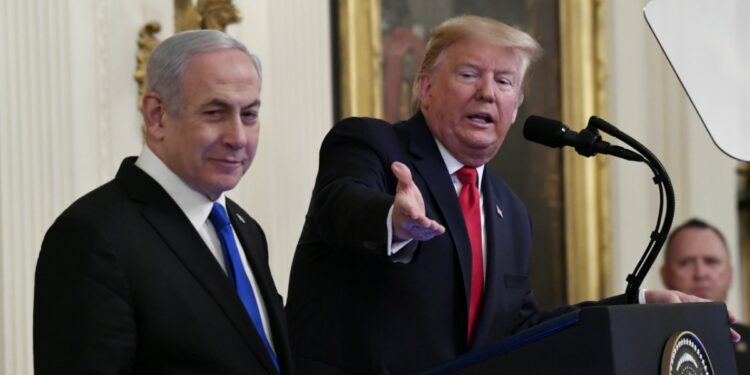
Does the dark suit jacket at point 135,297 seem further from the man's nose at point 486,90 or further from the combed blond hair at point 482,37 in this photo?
the combed blond hair at point 482,37

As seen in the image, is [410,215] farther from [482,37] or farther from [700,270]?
[700,270]

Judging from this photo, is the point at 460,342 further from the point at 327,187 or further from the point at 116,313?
the point at 116,313

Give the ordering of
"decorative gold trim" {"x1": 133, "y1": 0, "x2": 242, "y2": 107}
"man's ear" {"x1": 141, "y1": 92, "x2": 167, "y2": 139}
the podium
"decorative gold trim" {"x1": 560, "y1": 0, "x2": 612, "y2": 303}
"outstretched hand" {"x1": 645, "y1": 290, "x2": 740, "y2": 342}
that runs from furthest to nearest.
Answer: "decorative gold trim" {"x1": 560, "y1": 0, "x2": 612, "y2": 303}, "decorative gold trim" {"x1": 133, "y1": 0, "x2": 242, "y2": 107}, "outstretched hand" {"x1": 645, "y1": 290, "x2": 740, "y2": 342}, "man's ear" {"x1": 141, "y1": 92, "x2": 167, "y2": 139}, the podium

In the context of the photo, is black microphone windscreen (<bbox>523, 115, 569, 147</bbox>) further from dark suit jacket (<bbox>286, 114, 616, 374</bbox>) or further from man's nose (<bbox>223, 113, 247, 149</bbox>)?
man's nose (<bbox>223, 113, 247, 149</bbox>)

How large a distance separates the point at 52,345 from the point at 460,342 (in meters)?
1.12

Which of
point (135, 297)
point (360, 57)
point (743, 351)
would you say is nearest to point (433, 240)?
point (135, 297)

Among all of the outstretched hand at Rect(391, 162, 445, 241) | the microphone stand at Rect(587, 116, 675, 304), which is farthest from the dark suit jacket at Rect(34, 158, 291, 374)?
the microphone stand at Rect(587, 116, 675, 304)

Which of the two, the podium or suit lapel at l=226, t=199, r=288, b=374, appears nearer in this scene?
the podium

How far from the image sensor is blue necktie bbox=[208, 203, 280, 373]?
3055 mm

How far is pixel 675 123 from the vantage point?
8445mm

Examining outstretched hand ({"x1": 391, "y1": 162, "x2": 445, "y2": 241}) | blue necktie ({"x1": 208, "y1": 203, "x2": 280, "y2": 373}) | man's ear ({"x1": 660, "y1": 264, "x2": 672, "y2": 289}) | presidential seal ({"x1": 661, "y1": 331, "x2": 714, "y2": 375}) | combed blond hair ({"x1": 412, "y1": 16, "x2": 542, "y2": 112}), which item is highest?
combed blond hair ({"x1": 412, "y1": 16, "x2": 542, "y2": 112})

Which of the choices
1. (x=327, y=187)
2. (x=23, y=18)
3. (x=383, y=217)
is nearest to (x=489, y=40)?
(x=327, y=187)

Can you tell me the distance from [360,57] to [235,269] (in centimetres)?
348

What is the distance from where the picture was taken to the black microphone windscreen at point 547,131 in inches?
121
